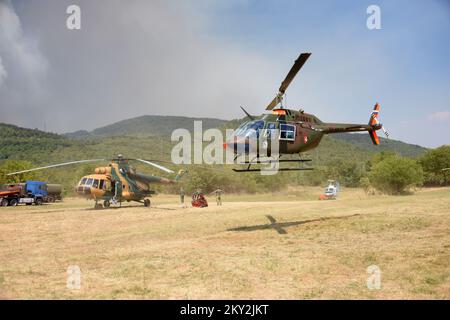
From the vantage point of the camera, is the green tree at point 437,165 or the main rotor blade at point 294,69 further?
the green tree at point 437,165

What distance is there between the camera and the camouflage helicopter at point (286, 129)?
14508 millimetres

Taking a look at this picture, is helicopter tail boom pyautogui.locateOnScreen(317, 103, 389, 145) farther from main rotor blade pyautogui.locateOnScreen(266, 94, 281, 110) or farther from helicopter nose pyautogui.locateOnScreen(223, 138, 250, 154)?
helicopter nose pyautogui.locateOnScreen(223, 138, 250, 154)

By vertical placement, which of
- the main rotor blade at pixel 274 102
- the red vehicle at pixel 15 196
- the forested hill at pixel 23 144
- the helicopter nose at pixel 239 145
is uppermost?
the forested hill at pixel 23 144

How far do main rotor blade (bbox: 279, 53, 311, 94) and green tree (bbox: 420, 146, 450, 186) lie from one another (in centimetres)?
6159

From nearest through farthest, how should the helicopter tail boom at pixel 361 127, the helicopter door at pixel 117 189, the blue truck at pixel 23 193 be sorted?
the helicopter tail boom at pixel 361 127 → the helicopter door at pixel 117 189 → the blue truck at pixel 23 193

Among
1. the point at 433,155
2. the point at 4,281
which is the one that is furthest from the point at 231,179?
the point at 4,281

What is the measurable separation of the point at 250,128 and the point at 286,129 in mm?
1659

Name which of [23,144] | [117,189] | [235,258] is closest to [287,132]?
[235,258]

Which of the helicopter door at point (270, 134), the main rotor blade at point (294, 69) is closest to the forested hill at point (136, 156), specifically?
the helicopter door at point (270, 134)

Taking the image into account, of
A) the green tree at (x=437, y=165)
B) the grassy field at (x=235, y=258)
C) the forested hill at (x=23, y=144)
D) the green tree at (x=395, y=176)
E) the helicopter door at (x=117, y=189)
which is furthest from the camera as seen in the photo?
the forested hill at (x=23, y=144)

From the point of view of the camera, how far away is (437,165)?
66.8 metres

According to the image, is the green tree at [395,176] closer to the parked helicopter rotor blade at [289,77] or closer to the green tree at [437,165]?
the green tree at [437,165]

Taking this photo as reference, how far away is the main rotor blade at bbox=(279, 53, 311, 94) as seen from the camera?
42.7ft

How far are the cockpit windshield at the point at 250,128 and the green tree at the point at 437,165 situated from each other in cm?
6186
